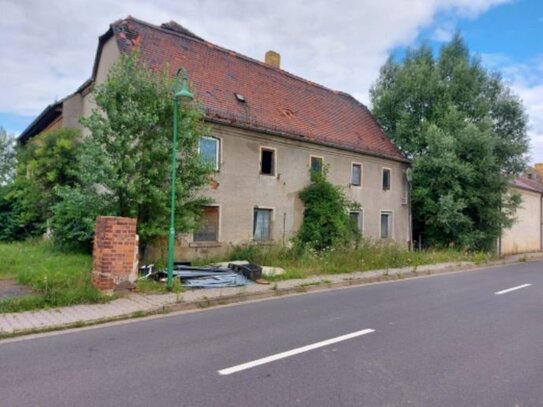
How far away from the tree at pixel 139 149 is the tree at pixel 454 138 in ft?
47.5

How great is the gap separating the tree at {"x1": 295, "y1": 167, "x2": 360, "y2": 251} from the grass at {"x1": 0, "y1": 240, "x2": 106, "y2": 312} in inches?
332

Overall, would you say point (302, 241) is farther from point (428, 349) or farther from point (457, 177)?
point (428, 349)

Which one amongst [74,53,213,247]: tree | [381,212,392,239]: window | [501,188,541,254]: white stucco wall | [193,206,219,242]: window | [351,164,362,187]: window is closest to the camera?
[74,53,213,247]: tree

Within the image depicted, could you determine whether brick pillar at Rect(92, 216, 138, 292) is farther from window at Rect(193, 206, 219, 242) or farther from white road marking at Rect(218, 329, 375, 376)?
window at Rect(193, 206, 219, 242)

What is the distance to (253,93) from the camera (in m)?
18.6

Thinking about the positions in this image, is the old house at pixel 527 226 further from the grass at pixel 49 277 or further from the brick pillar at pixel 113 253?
the grass at pixel 49 277

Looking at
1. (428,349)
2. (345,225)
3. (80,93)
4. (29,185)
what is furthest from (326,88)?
(428,349)

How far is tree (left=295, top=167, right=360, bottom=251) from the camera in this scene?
1697 centimetres

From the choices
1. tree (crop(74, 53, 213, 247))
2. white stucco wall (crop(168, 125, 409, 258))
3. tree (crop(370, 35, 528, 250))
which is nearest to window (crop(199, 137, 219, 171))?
white stucco wall (crop(168, 125, 409, 258))

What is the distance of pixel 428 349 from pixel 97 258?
6544mm

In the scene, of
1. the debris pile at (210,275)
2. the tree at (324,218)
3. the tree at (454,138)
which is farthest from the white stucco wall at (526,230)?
the debris pile at (210,275)

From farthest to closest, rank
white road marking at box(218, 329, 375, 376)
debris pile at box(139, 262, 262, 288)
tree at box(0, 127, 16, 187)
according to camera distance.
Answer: tree at box(0, 127, 16, 187), debris pile at box(139, 262, 262, 288), white road marking at box(218, 329, 375, 376)

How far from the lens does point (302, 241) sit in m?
17.2

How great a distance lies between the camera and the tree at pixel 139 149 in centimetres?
1066
